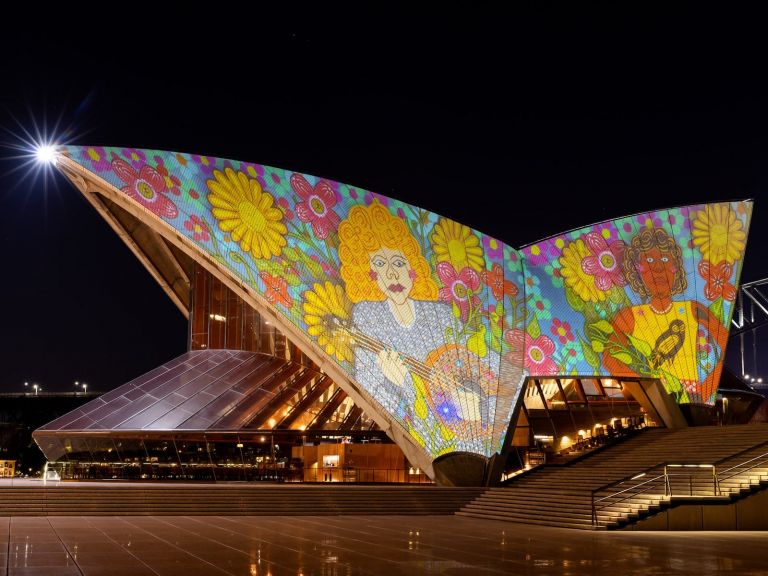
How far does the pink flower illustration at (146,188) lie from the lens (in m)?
24.0

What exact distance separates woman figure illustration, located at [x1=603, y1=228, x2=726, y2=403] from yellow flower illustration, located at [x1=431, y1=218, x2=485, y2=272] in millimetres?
5363

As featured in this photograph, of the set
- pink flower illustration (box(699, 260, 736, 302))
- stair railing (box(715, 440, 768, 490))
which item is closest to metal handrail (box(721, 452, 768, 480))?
stair railing (box(715, 440, 768, 490))

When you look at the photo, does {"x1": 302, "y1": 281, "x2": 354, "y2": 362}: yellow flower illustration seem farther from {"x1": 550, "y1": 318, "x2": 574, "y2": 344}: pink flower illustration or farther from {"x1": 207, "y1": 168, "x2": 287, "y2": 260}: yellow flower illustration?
{"x1": 550, "y1": 318, "x2": 574, "y2": 344}: pink flower illustration

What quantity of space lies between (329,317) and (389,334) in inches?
80.6

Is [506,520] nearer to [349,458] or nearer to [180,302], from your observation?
[349,458]

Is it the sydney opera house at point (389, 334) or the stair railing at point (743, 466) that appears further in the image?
the sydney opera house at point (389, 334)

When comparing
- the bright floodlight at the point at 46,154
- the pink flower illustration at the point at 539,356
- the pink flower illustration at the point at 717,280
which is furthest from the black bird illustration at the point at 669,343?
the bright floodlight at the point at 46,154

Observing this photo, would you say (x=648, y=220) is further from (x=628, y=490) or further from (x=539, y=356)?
(x=628, y=490)

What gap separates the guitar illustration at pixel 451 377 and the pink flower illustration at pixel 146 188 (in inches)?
223

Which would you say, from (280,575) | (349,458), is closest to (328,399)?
(349,458)

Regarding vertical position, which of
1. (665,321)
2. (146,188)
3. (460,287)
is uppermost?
(146,188)

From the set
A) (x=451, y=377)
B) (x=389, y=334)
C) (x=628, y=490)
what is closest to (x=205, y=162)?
(x=389, y=334)

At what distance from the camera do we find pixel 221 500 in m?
23.2

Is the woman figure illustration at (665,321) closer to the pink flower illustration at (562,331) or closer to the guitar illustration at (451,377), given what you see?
the pink flower illustration at (562,331)
